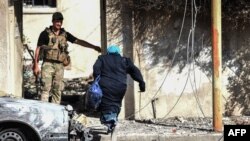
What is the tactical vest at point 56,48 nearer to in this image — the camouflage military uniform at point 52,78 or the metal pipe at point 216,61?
the camouflage military uniform at point 52,78

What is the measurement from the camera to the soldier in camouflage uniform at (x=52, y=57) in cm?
1002

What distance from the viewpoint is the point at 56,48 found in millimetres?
10055

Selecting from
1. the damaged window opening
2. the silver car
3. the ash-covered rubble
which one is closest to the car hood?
the silver car

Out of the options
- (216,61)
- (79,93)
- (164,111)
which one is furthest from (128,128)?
(79,93)

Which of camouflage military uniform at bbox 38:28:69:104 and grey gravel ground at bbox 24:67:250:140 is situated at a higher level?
camouflage military uniform at bbox 38:28:69:104

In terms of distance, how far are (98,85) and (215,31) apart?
1961 millimetres

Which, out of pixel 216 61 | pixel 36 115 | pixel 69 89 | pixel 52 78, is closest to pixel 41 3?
pixel 69 89

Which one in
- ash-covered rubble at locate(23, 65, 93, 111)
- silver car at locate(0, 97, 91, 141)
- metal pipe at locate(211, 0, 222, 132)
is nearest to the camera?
silver car at locate(0, 97, 91, 141)

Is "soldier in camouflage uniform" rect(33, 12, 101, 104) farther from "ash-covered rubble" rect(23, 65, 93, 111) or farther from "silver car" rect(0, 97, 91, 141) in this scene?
"silver car" rect(0, 97, 91, 141)

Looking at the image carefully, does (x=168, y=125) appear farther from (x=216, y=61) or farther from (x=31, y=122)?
(x=31, y=122)

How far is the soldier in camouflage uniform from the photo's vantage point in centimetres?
1002

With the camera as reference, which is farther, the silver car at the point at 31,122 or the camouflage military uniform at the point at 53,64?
the camouflage military uniform at the point at 53,64

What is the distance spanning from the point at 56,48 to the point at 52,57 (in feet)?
0.51

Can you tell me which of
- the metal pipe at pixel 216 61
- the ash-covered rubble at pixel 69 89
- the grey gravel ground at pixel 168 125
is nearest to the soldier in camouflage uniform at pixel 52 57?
the ash-covered rubble at pixel 69 89
